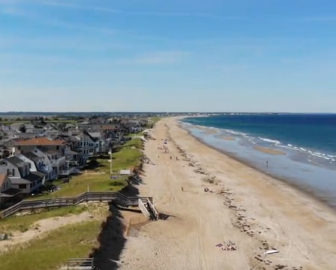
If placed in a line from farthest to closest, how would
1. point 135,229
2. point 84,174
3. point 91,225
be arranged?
point 84,174
point 135,229
point 91,225

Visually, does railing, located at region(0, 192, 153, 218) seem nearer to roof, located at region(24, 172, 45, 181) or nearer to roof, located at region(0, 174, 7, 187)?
roof, located at region(0, 174, 7, 187)

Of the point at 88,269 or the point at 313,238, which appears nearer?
the point at 88,269

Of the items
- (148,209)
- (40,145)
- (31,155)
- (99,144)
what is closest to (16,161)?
(31,155)

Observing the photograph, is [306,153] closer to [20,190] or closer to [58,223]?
[20,190]

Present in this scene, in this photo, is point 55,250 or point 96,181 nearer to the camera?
point 55,250

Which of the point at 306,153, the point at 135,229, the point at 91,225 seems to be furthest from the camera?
the point at 306,153

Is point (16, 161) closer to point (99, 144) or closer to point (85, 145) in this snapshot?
point (85, 145)

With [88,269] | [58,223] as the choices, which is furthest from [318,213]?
[88,269]
